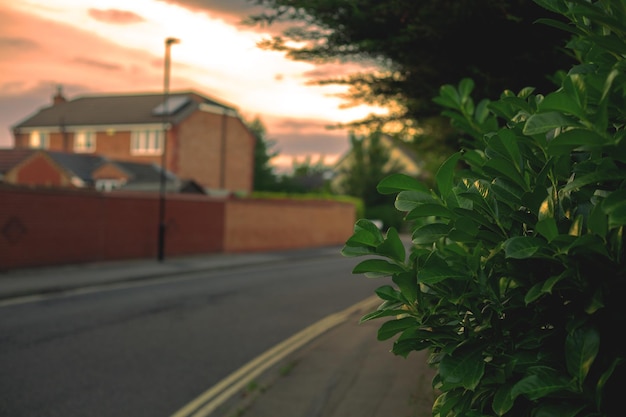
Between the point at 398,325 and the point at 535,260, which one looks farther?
the point at 398,325

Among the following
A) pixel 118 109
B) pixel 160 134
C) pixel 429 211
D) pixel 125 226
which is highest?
pixel 118 109

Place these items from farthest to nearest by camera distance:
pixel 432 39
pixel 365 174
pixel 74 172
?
pixel 365 174
pixel 74 172
pixel 432 39

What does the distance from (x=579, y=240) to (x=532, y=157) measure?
1.92 feet

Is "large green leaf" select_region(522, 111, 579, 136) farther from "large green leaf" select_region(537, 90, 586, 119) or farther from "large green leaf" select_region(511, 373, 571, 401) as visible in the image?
"large green leaf" select_region(511, 373, 571, 401)

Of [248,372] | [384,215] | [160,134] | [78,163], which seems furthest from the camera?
[384,215]

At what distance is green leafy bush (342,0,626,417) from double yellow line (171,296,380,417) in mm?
4502

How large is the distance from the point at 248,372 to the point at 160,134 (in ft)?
148

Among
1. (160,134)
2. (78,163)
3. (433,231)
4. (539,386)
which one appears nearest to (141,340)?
(433,231)

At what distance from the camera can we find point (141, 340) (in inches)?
367

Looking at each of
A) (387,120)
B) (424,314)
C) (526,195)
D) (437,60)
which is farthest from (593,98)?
(387,120)

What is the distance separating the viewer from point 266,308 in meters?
12.7

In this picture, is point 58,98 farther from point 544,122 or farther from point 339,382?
point 544,122

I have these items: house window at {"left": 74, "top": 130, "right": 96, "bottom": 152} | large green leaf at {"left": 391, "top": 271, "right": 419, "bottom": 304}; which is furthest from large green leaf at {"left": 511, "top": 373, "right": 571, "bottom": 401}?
house window at {"left": 74, "top": 130, "right": 96, "bottom": 152}

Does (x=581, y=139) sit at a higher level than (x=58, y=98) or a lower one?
lower
